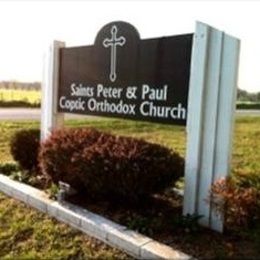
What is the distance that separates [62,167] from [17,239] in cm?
99

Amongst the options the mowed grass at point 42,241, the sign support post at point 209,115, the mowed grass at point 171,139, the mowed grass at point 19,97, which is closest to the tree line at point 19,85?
the mowed grass at point 19,97

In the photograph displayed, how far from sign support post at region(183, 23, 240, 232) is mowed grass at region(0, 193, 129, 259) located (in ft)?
3.17

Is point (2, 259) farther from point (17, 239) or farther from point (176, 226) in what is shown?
point (176, 226)

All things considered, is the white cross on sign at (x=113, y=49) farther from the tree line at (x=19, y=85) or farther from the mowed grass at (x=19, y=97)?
the tree line at (x=19, y=85)

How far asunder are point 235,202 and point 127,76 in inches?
76.2

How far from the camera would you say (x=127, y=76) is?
5215 mm

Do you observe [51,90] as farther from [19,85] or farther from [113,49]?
[19,85]

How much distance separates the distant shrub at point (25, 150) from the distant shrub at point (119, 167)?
55.3 inches

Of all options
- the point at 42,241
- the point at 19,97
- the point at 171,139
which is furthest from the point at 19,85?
the point at 42,241

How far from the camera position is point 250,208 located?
13.4 ft

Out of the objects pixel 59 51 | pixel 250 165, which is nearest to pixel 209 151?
pixel 59 51

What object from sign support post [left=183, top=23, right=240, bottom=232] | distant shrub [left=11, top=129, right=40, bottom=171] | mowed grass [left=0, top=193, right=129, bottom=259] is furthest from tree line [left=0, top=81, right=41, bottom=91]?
sign support post [left=183, top=23, right=240, bottom=232]

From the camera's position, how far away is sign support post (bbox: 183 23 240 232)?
164 inches

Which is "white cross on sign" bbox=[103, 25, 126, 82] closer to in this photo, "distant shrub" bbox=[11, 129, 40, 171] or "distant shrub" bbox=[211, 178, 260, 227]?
"distant shrub" bbox=[11, 129, 40, 171]
